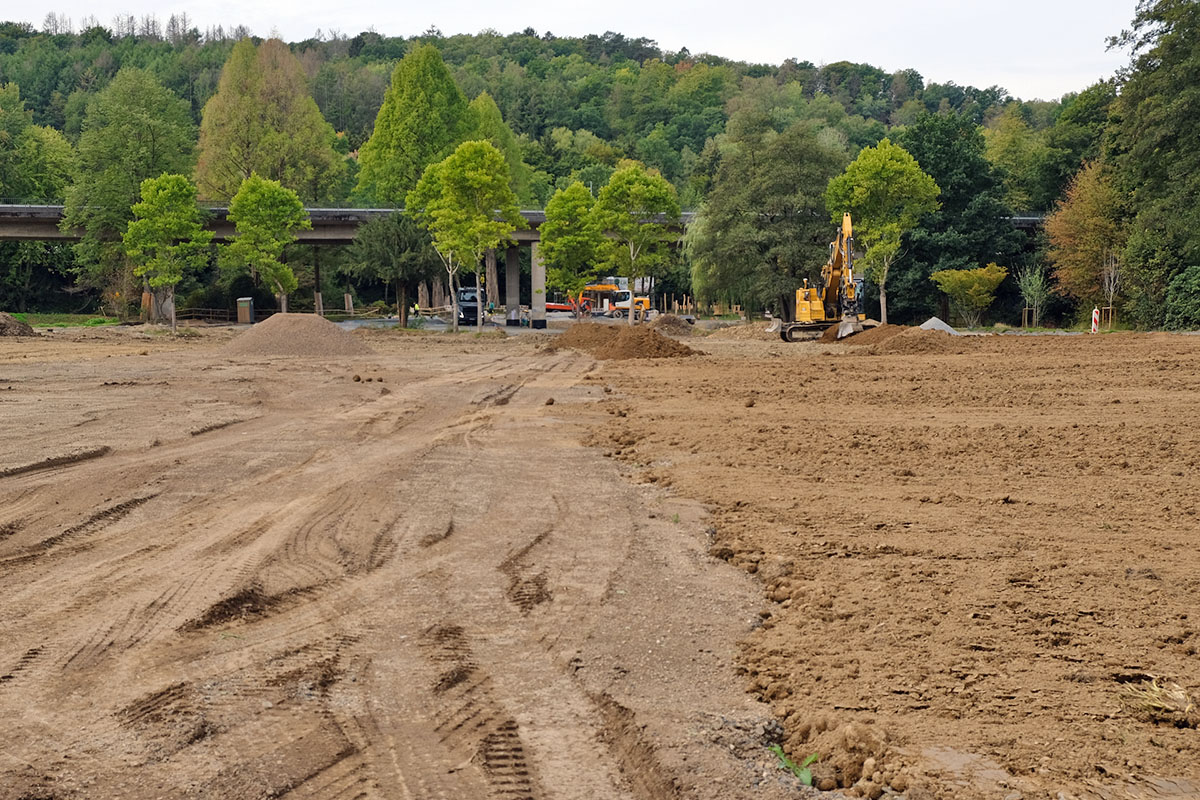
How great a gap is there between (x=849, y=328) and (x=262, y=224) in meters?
30.0

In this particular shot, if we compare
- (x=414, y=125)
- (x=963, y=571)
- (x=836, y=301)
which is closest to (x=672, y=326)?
(x=836, y=301)

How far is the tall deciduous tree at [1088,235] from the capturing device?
51.3m

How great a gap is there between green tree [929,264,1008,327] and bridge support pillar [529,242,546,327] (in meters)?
20.4

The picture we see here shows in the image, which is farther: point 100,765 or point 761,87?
point 761,87

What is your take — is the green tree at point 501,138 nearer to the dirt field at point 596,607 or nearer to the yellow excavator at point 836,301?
the yellow excavator at point 836,301

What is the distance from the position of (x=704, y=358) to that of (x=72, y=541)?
25030 millimetres

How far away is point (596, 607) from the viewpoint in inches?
293

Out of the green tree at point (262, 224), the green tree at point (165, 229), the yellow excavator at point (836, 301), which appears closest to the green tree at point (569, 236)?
the green tree at point (262, 224)

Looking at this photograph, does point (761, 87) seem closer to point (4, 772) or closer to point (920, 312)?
point (920, 312)

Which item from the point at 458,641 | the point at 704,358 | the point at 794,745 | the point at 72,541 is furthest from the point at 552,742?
the point at 704,358

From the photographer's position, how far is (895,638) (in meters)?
6.55

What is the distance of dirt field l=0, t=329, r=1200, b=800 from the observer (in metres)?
4.91

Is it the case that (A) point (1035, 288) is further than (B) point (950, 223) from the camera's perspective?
No

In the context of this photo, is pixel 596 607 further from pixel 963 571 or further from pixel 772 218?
pixel 772 218
